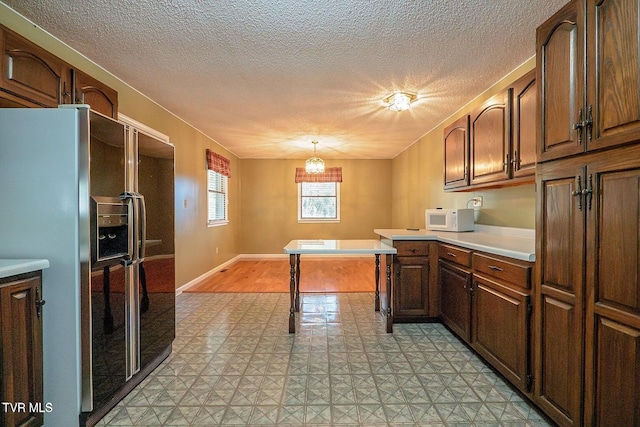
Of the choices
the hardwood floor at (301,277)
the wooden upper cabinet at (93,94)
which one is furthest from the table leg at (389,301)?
the wooden upper cabinet at (93,94)

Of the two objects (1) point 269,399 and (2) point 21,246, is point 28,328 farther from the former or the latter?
(1) point 269,399

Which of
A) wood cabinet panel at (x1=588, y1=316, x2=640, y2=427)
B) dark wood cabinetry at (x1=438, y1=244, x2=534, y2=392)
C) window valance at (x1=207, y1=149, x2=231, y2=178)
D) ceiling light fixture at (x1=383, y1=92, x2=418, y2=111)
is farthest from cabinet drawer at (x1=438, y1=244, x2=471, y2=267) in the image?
window valance at (x1=207, y1=149, x2=231, y2=178)

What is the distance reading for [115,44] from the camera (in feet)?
7.21

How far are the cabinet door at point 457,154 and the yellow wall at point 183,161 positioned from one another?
3297 mm

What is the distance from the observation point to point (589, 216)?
1.29m

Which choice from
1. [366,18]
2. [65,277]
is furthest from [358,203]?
[65,277]

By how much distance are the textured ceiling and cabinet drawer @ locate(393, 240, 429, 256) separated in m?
1.55

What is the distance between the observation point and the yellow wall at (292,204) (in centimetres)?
705

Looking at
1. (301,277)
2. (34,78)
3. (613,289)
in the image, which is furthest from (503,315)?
(301,277)

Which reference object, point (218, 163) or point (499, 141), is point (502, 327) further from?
point (218, 163)

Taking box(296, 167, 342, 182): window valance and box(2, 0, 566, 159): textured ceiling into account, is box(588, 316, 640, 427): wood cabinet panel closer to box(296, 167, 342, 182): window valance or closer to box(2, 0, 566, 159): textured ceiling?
box(2, 0, 566, 159): textured ceiling

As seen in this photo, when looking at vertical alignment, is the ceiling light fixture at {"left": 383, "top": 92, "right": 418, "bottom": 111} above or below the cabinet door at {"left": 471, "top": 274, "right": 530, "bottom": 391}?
above

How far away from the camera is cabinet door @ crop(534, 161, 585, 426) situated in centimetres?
134

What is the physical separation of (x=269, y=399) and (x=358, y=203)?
5690mm
